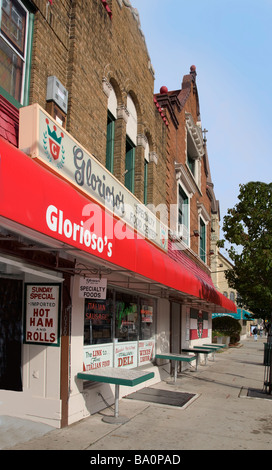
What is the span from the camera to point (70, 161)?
7.05 metres

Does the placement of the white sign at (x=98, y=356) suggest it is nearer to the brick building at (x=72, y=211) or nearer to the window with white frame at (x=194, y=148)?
the brick building at (x=72, y=211)

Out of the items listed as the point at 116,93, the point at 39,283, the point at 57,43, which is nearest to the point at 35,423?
the point at 39,283

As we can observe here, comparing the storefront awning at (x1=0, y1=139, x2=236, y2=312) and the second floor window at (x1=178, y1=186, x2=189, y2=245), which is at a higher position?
the second floor window at (x1=178, y1=186, x2=189, y2=245)

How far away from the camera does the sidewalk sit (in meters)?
5.98

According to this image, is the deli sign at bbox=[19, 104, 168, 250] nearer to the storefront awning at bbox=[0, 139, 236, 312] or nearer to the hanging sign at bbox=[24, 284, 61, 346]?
the storefront awning at bbox=[0, 139, 236, 312]

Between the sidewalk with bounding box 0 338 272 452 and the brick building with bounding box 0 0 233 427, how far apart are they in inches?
22.4

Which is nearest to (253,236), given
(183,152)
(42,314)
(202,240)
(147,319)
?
(147,319)

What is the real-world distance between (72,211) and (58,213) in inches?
15.2

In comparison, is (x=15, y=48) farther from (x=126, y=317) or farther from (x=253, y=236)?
(x=253, y=236)

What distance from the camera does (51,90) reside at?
286 inches

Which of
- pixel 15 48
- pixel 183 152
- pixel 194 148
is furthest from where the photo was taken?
pixel 194 148

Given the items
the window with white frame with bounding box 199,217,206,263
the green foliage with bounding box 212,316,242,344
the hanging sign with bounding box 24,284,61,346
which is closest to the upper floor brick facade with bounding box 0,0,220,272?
the hanging sign with bounding box 24,284,61,346

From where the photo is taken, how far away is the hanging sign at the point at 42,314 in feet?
22.3
